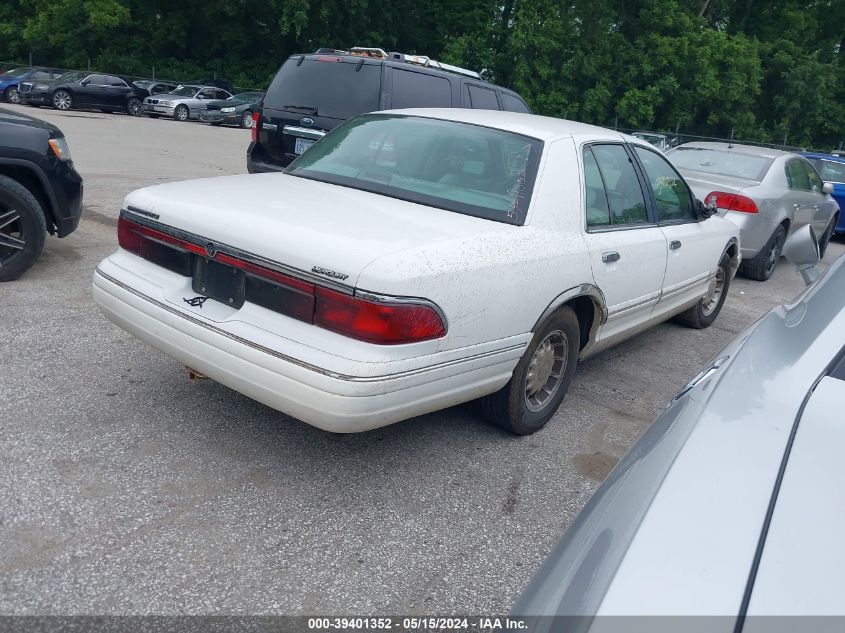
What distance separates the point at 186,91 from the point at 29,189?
2468 cm

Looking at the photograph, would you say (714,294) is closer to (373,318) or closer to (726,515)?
(373,318)

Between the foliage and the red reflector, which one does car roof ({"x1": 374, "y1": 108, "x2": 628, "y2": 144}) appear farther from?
the foliage

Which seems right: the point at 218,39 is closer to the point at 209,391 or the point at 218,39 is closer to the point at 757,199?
the point at 757,199

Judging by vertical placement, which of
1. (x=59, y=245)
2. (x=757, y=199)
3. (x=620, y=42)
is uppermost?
(x=620, y=42)

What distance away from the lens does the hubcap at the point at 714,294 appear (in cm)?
636

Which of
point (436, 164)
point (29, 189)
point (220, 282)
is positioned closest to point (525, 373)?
point (436, 164)

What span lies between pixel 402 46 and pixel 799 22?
18.9m

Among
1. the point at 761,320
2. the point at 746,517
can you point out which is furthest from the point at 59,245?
the point at 746,517

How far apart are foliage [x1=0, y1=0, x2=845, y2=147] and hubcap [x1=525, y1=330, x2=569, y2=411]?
29480mm

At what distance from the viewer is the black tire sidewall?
12.1 ft

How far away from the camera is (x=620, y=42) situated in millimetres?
32500

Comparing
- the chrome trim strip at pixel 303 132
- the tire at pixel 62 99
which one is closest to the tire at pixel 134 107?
the tire at pixel 62 99

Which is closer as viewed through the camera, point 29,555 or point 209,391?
point 29,555

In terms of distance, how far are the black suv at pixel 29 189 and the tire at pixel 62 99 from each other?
2158 cm
